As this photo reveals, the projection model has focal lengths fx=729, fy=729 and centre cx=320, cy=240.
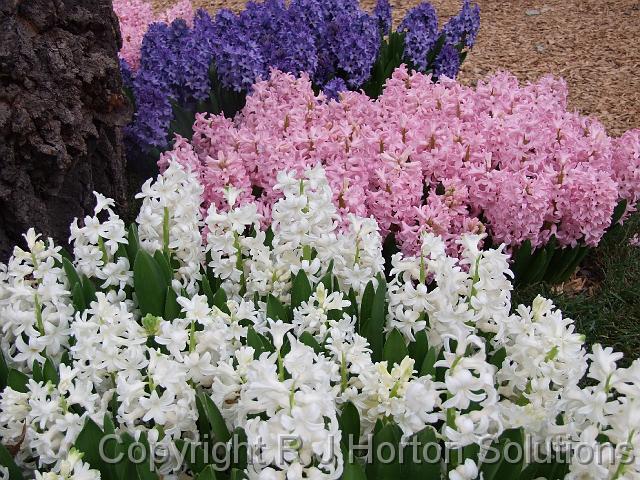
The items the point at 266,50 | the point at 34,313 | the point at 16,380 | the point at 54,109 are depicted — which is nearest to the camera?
the point at 16,380

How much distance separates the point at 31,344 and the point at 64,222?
98cm

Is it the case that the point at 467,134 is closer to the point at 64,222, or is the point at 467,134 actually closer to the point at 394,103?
the point at 394,103

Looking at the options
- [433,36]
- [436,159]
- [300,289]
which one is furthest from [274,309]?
[433,36]

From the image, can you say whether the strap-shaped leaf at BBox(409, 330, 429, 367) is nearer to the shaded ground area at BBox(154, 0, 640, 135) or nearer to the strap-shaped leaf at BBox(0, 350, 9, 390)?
the strap-shaped leaf at BBox(0, 350, 9, 390)

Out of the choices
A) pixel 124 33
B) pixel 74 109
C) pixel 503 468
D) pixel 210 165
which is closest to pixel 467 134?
pixel 210 165

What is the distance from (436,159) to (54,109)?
57.5 inches

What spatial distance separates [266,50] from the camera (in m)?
3.78

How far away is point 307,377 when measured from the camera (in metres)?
1.40

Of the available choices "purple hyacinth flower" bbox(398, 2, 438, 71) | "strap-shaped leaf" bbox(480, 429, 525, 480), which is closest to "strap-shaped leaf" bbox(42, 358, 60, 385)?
"strap-shaped leaf" bbox(480, 429, 525, 480)

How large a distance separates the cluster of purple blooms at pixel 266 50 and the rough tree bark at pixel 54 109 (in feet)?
1.48

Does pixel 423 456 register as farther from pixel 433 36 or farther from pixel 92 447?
pixel 433 36

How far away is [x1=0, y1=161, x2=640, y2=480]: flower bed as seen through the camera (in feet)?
4.74

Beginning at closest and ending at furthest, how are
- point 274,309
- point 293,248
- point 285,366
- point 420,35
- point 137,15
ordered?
point 285,366
point 274,309
point 293,248
point 420,35
point 137,15

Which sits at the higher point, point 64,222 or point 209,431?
point 64,222
